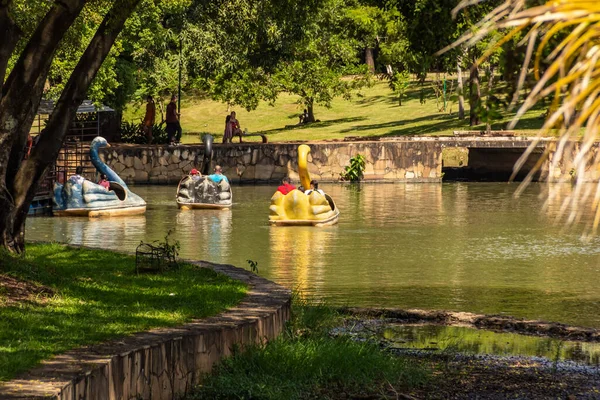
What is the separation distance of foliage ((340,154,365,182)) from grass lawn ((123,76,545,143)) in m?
6.32

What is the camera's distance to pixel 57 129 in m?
12.9

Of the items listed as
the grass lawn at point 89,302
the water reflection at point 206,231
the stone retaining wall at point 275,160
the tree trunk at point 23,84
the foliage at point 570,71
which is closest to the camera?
the foliage at point 570,71

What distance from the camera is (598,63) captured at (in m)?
4.26

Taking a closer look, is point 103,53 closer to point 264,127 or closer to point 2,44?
point 2,44

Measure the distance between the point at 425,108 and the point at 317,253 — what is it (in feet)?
113

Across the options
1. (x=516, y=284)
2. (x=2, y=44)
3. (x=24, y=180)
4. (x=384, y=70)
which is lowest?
(x=516, y=284)

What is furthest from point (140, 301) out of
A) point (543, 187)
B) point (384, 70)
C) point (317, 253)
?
point (384, 70)

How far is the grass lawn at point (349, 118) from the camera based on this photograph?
47031 millimetres

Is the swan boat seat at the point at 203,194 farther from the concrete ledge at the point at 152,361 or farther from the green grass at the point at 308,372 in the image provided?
the green grass at the point at 308,372

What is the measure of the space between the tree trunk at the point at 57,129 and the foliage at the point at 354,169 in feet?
81.8

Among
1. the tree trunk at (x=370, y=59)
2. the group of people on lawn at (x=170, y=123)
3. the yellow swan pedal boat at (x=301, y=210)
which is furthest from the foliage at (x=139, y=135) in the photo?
the tree trunk at (x=370, y=59)

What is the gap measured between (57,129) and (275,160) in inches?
984

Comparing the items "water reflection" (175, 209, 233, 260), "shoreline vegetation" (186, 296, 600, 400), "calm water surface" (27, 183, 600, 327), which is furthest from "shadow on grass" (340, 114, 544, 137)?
"shoreline vegetation" (186, 296, 600, 400)

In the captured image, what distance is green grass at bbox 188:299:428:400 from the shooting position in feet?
27.3
